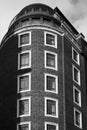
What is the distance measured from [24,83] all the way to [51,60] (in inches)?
209

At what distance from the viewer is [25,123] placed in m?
42.5

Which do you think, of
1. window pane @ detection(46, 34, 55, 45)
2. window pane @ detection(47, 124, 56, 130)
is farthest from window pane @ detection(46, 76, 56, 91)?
window pane @ detection(46, 34, 55, 45)

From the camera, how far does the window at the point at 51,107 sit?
43375 mm

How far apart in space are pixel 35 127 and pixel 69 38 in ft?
55.2

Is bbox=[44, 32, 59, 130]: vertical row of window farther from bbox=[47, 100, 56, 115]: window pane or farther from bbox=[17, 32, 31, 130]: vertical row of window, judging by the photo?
bbox=[17, 32, 31, 130]: vertical row of window

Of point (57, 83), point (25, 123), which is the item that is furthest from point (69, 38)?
point (25, 123)

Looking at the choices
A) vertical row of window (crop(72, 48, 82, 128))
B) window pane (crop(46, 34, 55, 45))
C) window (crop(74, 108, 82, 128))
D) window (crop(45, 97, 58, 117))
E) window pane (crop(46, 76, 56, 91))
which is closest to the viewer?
window (crop(45, 97, 58, 117))

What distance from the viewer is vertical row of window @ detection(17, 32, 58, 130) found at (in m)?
43.2

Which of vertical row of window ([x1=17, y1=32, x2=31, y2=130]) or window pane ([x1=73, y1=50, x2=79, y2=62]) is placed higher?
window pane ([x1=73, y1=50, x2=79, y2=62])

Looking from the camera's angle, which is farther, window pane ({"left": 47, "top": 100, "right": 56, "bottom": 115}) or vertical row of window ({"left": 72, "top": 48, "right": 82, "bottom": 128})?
vertical row of window ({"left": 72, "top": 48, "right": 82, "bottom": 128})

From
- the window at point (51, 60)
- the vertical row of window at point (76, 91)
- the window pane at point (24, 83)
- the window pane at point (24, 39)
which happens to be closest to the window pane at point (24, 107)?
the window pane at point (24, 83)

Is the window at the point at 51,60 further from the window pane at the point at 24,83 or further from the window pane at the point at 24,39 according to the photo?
the window pane at the point at 24,39

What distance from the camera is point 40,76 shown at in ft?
147

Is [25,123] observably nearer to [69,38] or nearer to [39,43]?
[39,43]
